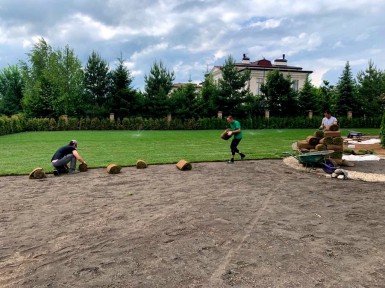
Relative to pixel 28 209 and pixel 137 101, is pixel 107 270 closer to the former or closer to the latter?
pixel 28 209

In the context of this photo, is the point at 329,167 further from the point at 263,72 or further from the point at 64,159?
the point at 263,72

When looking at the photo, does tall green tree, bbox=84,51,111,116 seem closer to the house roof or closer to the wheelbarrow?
the house roof

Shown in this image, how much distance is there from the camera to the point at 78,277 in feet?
12.9

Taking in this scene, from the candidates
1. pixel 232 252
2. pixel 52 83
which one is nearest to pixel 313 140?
pixel 232 252

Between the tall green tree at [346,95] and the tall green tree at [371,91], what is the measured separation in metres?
1.04

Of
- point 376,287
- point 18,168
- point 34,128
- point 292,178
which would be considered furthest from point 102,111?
point 376,287

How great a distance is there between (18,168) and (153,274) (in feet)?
29.2

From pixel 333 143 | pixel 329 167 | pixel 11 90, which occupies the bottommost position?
pixel 329 167

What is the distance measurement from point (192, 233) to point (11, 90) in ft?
202

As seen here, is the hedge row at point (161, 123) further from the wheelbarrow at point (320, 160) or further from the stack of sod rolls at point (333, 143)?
the wheelbarrow at point (320, 160)

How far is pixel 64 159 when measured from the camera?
10609mm

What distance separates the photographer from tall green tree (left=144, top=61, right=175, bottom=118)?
3975cm

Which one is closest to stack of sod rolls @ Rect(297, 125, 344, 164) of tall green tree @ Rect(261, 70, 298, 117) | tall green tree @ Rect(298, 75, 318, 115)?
tall green tree @ Rect(261, 70, 298, 117)

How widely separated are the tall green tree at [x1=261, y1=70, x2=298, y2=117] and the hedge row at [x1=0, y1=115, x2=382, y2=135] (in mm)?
2389
